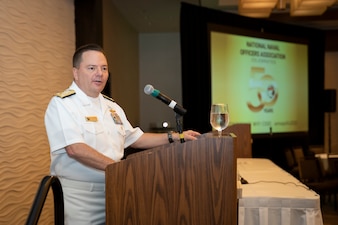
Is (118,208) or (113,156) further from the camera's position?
(113,156)

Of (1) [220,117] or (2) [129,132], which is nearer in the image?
(1) [220,117]

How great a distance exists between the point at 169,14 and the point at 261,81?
2.12 meters

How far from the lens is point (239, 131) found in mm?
3299

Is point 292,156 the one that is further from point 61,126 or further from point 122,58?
point 61,126

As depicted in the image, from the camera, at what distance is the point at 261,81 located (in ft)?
21.5

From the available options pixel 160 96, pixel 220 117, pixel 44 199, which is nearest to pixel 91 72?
pixel 160 96

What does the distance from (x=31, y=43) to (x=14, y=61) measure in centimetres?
37

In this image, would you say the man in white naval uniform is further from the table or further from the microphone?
the table

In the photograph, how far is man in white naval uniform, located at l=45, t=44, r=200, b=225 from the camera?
170cm

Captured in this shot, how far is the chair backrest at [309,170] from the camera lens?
197 inches

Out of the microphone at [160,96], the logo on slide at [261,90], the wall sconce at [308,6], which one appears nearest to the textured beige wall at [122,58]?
the logo on slide at [261,90]

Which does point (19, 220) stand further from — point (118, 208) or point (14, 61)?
point (118, 208)

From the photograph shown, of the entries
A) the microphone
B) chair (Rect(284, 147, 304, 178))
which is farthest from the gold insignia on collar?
chair (Rect(284, 147, 304, 178))

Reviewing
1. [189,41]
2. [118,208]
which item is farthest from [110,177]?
[189,41]
